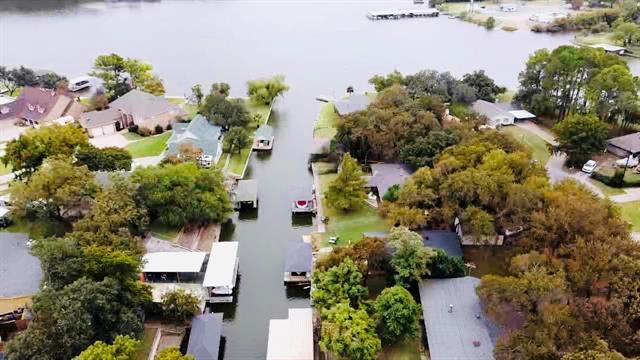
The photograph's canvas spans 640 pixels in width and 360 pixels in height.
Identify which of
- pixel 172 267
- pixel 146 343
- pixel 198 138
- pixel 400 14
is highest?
pixel 400 14

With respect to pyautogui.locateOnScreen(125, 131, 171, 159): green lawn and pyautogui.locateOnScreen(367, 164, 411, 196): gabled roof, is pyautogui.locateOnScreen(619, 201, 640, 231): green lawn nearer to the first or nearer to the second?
pyautogui.locateOnScreen(367, 164, 411, 196): gabled roof

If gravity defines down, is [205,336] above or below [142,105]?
below

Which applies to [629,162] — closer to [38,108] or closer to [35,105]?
[38,108]

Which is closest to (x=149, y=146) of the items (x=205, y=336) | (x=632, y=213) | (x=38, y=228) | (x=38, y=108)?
(x=38, y=108)

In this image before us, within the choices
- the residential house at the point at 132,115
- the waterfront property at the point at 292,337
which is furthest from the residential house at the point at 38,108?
the waterfront property at the point at 292,337

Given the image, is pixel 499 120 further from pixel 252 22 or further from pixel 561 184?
pixel 252 22

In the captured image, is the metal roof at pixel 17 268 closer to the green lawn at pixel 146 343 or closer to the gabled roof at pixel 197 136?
the green lawn at pixel 146 343

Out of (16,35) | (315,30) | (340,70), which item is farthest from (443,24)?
(16,35)
